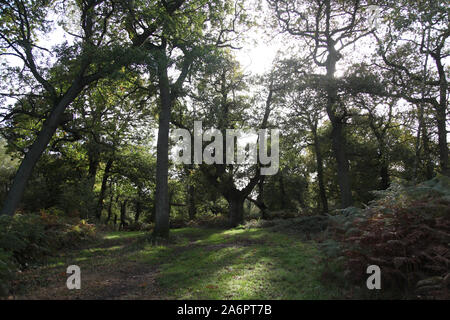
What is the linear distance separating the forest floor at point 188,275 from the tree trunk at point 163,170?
3097 millimetres

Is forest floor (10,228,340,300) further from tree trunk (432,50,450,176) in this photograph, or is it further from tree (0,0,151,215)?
tree trunk (432,50,450,176)

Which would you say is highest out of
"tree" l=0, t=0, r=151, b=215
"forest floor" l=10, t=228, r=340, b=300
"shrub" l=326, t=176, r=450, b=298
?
"tree" l=0, t=0, r=151, b=215

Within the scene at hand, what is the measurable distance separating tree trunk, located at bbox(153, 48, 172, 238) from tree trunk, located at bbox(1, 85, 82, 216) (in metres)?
3.82

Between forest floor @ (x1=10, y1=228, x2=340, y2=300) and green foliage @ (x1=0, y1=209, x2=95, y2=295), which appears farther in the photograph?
green foliage @ (x1=0, y1=209, x2=95, y2=295)

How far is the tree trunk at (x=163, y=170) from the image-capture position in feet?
42.0

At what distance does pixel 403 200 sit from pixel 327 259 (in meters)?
1.98

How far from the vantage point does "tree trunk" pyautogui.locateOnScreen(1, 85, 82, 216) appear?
10.8 m

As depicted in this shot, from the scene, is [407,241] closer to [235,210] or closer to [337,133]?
[337,133]

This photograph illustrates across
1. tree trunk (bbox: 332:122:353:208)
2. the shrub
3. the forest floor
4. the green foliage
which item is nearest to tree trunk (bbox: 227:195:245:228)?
tree trunk (bbox: 332:122:353:208)

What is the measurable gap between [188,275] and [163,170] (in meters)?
7.39

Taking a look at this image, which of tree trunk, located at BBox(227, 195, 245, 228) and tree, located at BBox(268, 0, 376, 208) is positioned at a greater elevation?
tree, located at BBox(268, 0, 376, 208)

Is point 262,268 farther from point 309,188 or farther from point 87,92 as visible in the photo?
point 309,188

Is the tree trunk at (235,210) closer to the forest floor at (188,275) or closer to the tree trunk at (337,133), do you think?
the tree trunk at (337,133)
